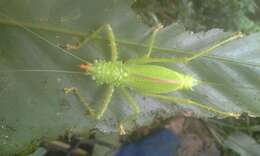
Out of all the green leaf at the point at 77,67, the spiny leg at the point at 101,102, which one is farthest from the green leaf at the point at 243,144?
the spiny leg at the point at 101,102

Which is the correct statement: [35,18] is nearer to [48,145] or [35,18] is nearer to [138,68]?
[138,68]

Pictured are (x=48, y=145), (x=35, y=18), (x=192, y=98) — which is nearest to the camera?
(x=35, y=18)

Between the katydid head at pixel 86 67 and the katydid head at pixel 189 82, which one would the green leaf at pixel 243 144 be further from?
the katydid head at pixel 86 67

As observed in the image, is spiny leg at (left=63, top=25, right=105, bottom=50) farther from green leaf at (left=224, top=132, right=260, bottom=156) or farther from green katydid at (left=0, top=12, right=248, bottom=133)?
green leaf at (left=224, top=132, right=260, bottom=156)

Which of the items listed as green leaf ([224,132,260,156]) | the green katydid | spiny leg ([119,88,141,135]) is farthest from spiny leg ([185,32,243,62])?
green leaf ([224,132,260,156])

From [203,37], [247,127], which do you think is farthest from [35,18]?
[247,127]

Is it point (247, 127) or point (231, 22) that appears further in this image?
point (247, 127)
